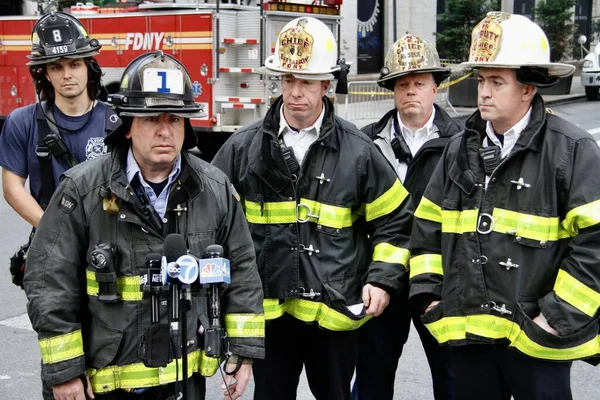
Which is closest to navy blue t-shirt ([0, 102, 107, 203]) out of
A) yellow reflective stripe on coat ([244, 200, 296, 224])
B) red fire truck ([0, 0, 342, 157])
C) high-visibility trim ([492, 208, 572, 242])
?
yellow reflective stripe on coat ([244, 200, 296, 224])

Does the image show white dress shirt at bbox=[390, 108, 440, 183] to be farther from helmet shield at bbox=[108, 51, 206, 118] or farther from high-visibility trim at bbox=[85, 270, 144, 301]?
high-visibility trim at bbox=[85, 270, 144, 301]

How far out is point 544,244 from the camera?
3.42 meters

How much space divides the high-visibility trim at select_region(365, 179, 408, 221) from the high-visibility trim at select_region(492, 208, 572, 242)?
73 centimetres

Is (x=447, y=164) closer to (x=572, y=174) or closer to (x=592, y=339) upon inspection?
(x=572, y=174)

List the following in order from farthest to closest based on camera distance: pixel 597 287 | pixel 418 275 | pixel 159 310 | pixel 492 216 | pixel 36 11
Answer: pixel 36 11
pixel 418 275
pixel 492 216
pixel 597 287
pixel 159 310

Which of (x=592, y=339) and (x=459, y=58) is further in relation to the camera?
(x=459, y=58)

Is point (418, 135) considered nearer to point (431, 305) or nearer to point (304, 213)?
point (304, 213)

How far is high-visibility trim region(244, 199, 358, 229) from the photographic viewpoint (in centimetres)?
404

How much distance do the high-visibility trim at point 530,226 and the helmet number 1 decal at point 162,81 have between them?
1406mm

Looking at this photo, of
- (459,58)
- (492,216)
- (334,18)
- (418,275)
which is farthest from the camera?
(459,58)

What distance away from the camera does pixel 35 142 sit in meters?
4.46

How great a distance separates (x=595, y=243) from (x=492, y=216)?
43 cm

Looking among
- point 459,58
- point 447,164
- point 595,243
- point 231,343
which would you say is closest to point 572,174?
point 595,243

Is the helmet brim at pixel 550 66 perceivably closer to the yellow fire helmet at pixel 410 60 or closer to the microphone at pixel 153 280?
the yellow fire helmet at pixel 410 60
